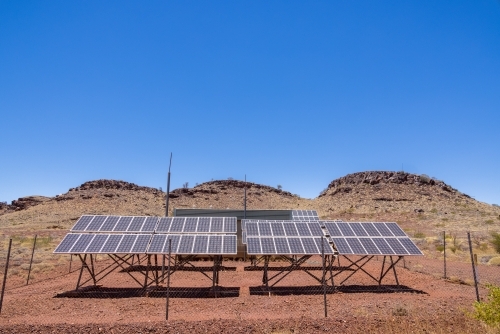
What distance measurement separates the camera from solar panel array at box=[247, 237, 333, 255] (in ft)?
55.8

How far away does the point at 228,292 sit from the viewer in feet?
56.6

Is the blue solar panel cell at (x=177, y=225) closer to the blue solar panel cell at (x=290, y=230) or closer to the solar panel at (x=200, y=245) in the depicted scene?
the solar panel at (x=200, y=245)

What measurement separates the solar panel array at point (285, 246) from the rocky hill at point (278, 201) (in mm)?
43360

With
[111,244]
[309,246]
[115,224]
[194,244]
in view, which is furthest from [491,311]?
[115,224]

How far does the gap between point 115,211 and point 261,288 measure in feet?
219

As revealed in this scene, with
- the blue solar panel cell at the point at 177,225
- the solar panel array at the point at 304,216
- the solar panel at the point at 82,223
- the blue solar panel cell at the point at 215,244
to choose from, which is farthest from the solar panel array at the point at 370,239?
the solar panel array at the point at 304,216

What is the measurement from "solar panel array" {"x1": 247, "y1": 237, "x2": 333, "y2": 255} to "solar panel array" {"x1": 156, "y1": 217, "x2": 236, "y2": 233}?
1.70m

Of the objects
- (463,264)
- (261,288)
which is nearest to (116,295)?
(261,288)

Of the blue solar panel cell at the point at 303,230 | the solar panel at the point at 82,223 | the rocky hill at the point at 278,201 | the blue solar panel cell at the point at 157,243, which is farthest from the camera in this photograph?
Result: the rocky hill at the point at 278,201

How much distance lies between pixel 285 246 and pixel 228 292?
3.37 m

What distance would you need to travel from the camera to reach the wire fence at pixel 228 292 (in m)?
12.7

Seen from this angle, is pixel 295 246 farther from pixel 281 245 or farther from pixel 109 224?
pixel 109 224

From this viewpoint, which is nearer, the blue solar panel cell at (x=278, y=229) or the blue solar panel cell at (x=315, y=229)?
the blue solar panel cell at (x=278, y=229)

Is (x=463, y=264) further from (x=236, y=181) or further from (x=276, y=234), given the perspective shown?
(x=236, y=181)
